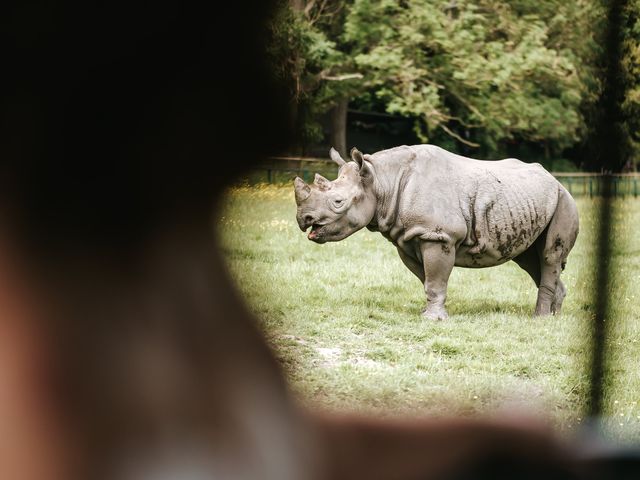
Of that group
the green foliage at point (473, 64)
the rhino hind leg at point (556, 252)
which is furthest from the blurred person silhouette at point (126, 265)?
the rhino hind leg at point (556, 252)

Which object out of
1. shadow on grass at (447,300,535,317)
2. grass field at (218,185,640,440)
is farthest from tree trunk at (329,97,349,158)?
shadow on grass at (447,300,535,317)

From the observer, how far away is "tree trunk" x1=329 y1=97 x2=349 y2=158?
2.40ft

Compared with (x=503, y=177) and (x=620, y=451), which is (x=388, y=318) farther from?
(x=620, y=451)

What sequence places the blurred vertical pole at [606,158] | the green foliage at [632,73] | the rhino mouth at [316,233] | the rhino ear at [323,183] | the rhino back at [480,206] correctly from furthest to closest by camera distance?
the rhino back at [480,206] < the rhino mouth at [316,233] < the rhino ear at [323,183] < the green foliage at [632,73] < the blurred vertical pole at [606,158]

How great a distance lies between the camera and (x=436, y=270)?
1820 mm

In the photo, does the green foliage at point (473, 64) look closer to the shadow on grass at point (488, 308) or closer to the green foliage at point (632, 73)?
the green foliage at point (632, 73)

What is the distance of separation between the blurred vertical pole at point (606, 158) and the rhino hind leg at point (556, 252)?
1276 mm

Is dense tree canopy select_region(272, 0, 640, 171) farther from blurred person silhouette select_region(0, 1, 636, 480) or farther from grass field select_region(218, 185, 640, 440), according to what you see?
blurred person silhouette select_region(0, 1, 636, 480)

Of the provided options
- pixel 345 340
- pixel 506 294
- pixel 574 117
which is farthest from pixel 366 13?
pixel 506 294

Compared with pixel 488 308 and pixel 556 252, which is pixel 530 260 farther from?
pixel 488 308

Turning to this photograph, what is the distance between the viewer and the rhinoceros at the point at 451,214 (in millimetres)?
1676

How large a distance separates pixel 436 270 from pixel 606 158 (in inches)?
55.4

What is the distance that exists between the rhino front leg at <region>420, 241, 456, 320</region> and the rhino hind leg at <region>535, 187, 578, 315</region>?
194 millimetres

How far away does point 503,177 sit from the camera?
1810 millimetres
